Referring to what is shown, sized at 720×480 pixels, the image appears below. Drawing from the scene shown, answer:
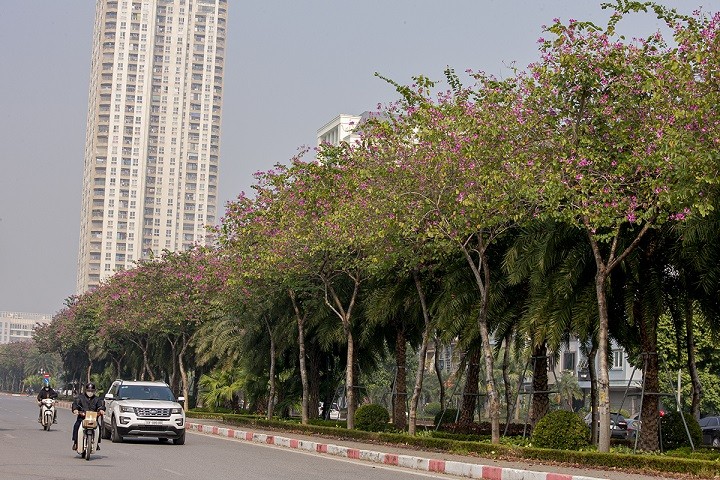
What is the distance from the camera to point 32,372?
19350cm

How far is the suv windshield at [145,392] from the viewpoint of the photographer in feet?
98.4

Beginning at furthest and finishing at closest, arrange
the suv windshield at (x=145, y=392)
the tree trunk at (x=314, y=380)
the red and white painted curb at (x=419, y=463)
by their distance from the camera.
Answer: the tree trunk at (x=314, y=380) → the suv windshield at (x=145, y=392) → the red and white painted curb at (x=419, y=463)

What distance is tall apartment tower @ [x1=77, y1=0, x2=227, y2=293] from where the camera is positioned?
191875mm

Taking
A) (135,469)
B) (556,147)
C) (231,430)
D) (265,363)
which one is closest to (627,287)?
(556,147)

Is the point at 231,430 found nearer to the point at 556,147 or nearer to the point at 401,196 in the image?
the point at 401,196

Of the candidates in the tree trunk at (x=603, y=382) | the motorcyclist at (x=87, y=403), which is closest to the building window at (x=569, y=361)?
the tree trunk at (x=603, y=382)

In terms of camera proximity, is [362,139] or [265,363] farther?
[265,363]

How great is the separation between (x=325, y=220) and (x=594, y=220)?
12.5 metres

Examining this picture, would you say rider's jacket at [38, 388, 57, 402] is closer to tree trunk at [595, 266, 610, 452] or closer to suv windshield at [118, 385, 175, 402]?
suv windshield at [118, 385, 175, 402]

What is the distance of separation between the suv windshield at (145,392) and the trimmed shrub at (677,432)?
12.9 meters

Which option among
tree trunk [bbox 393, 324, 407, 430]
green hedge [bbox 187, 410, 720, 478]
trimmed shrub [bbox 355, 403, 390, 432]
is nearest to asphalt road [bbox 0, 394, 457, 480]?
green hedge [bbox 187, 410, 720, 478]

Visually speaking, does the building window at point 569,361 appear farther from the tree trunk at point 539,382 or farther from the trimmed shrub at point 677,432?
the trimmed shrub at point 677,432

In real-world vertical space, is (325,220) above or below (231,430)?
above

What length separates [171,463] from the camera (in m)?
21.4
